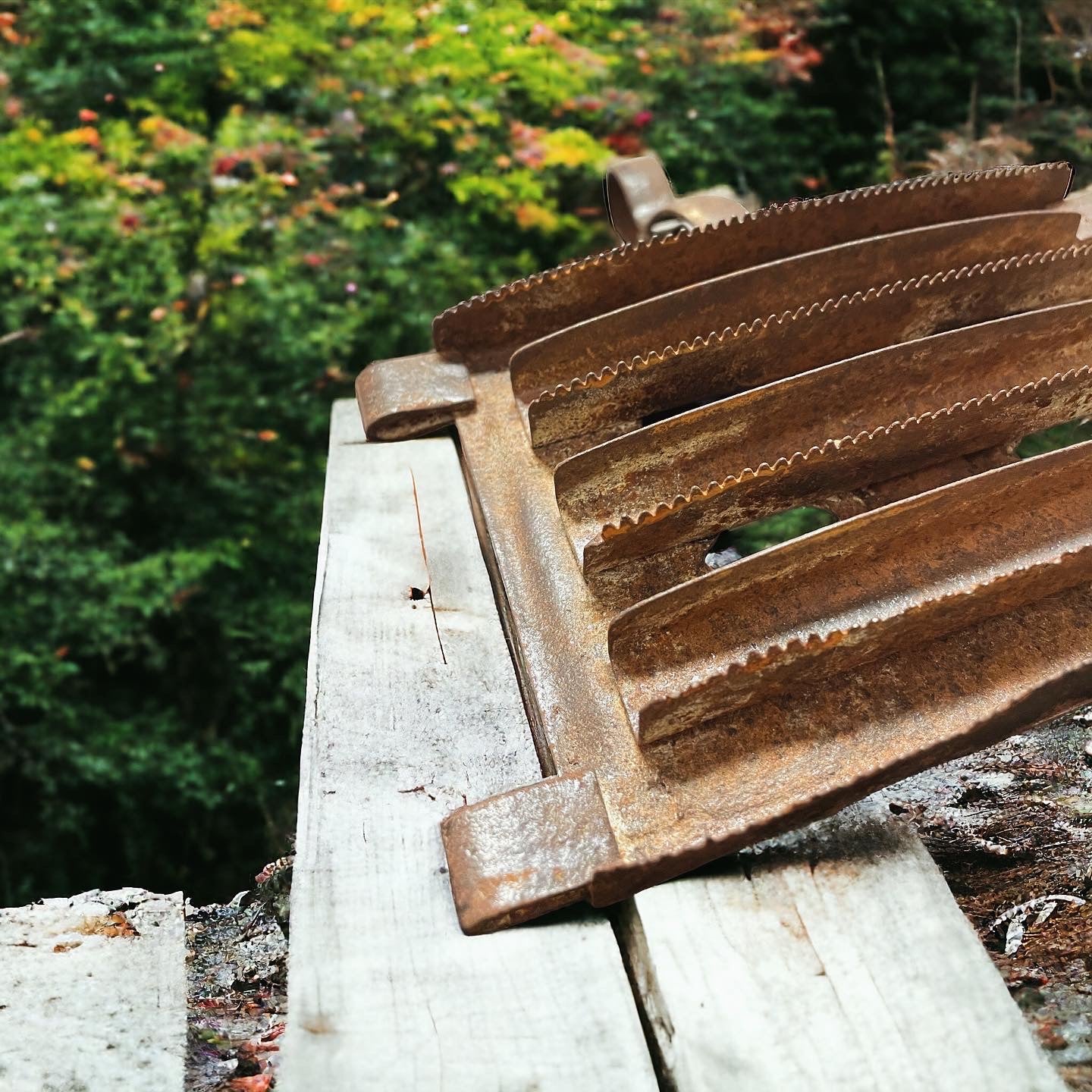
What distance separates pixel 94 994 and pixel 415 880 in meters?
0.45

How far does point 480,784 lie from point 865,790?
494mm

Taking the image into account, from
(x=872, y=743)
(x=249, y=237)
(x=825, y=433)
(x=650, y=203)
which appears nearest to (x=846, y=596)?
(x=872, y=743)

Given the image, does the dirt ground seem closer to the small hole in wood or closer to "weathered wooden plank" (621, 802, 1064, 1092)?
"weathered wooden plank" (621, 802, 1064, 1092)

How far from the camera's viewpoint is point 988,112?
6.11 meters

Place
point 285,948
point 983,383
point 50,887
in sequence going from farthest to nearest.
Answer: point 50,887 < point 983,383 < point 285,948

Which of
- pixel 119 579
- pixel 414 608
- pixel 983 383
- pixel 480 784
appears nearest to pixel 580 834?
pixel 480 784

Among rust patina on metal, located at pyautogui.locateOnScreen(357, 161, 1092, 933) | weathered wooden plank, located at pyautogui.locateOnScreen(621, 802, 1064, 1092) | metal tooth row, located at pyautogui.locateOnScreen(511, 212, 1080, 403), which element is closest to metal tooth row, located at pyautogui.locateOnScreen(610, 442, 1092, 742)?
rust patina on metal, located at pyautogui.locateOnScreen(357, 161, 1092, 933)

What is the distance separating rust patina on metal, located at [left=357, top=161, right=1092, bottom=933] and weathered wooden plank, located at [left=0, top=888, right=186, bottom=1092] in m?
0.43

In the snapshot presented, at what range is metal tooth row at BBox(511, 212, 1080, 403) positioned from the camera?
7.29ft

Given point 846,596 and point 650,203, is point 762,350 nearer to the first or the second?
point 846,596

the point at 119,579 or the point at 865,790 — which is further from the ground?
the point at 119,579

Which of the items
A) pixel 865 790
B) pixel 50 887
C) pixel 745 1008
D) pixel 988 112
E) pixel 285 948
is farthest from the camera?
pixel 988 112

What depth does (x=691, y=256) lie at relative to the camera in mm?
2385

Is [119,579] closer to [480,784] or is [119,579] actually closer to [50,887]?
[50,887]
